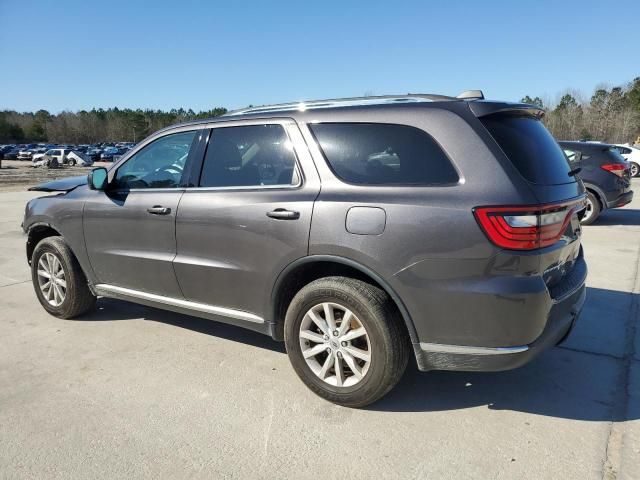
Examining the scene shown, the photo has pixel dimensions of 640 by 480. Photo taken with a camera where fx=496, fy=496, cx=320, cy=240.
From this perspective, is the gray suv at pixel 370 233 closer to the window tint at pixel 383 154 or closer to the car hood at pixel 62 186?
the window tint at pixel 383 154

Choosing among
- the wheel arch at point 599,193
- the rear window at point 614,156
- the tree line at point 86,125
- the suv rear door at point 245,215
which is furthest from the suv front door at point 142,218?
the tree line at point 86,125

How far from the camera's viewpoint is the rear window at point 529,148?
270 centimetres

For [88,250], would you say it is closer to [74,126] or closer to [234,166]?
[234,166]

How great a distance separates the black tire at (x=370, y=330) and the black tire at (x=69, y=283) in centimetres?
251

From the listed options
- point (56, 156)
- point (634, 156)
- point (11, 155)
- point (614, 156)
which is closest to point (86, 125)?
point (11, 155)

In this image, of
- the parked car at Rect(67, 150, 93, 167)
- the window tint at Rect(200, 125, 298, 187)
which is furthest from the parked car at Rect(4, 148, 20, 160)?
the window tint at Rect(200, 125, 298, 187)

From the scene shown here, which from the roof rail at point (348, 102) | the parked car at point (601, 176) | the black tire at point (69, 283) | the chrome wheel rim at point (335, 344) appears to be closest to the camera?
the chrome wheel rim at point (335, 344)

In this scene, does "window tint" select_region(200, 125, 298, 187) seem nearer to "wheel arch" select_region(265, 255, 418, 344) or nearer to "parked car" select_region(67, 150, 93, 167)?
"wheel arch" select_region(265, 255, 418, 344)

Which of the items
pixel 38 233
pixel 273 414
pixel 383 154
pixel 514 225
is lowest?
pixel 273 414

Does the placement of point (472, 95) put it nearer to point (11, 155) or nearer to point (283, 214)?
point (283, 214)

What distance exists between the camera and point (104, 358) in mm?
3822

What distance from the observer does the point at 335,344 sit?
119 inches

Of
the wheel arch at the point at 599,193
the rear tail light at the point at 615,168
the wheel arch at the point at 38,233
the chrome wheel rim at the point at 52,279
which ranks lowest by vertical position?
the chrome wheel rim at the point at 52,279

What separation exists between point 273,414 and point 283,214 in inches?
48.1
